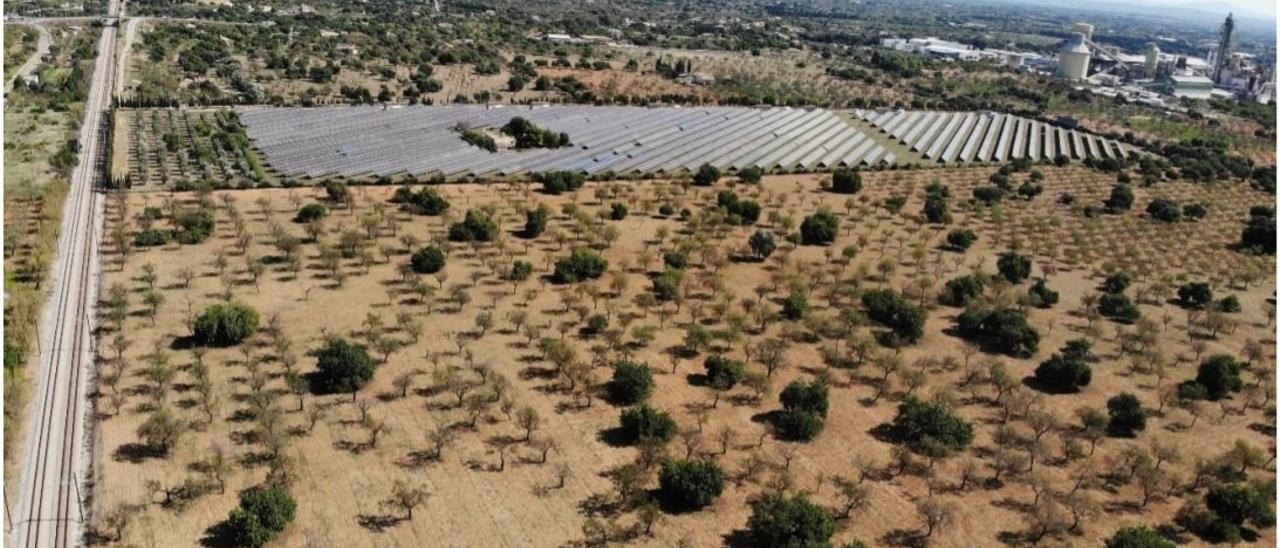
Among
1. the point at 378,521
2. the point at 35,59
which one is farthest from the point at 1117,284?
the point at 35,59

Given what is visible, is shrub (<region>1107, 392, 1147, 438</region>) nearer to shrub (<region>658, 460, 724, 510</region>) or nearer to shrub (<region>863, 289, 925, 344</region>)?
shrub (<region>863, 289, 925, 344</region>)

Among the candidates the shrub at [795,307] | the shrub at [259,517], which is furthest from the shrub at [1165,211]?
the shrub at [259,517]

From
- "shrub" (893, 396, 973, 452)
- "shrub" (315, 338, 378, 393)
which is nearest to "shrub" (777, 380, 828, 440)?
"shrub" (893, 396, 973, 452)

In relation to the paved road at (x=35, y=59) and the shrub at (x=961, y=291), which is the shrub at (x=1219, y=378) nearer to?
the shrub at (x=961, y=291)

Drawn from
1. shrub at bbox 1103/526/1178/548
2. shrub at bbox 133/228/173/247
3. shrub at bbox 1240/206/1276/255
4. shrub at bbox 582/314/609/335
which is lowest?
shrub at bbox 1240/206/1276/255

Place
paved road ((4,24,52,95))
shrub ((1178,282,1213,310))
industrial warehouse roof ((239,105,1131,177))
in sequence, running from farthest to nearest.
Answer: paved road ((4,24,52,95))
industrial warehouse roof ((239,105,1131,177))
shrub ((1178,282,1213,310))

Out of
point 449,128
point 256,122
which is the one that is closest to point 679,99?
point 449,128
